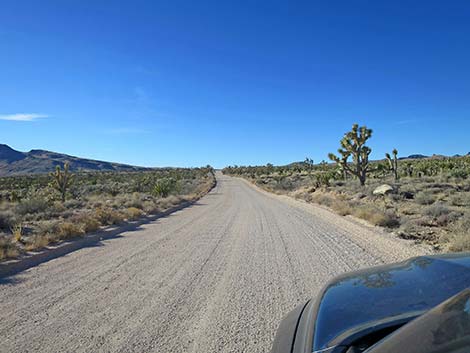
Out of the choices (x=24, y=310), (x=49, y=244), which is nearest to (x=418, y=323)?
(x=24, y=310)

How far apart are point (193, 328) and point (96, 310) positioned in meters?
1.64

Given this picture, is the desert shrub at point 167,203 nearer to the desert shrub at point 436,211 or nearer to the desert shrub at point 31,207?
the desert shrub at point 31,207

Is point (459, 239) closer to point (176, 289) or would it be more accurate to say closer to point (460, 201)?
point (176, 289)

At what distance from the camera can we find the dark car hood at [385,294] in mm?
2053

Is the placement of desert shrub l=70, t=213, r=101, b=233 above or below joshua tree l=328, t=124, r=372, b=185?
below

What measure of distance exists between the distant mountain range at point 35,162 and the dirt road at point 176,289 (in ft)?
461

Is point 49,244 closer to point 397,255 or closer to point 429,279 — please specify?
point 397,255

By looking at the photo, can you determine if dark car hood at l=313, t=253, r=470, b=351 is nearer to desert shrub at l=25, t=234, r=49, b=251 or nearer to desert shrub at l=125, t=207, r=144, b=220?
desert shrub at l=25, t=234, r=49, b=251

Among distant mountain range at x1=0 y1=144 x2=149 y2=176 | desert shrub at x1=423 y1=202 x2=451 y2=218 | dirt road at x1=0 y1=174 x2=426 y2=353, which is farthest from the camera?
distant mountain range at x1=0 y1=144 x2=149 y2=176

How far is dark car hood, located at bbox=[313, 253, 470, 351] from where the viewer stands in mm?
2053

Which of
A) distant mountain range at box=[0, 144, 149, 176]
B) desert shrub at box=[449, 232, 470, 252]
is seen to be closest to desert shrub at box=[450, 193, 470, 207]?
desert shrub at box=[449, 232, 470, 252]

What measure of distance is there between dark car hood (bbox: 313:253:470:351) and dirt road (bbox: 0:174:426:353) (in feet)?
5.66

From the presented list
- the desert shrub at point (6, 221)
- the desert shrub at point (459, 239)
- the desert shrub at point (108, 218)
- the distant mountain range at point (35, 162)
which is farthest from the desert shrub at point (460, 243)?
the distant mountain range at point (35, 162)

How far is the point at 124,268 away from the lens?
24.5 ft
